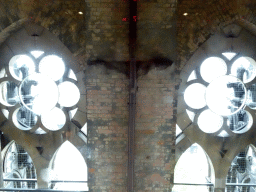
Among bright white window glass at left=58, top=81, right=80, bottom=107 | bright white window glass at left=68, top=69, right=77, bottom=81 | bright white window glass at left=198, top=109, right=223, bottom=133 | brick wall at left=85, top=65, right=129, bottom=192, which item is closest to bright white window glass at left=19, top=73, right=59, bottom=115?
bright white window glass at left=58, top=81, right=80, bottom=107

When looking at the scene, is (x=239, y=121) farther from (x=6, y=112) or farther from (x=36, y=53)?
(x=6, y=112)

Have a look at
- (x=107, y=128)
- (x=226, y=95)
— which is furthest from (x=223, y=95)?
(x=107, y=128)

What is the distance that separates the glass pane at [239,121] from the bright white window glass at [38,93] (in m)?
4.34

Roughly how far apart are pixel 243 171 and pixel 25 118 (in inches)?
225

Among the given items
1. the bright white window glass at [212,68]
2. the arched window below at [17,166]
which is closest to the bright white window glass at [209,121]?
the bright white window glass at [212,68]

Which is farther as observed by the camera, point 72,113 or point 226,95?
point 72,113

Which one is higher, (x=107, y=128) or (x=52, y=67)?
(x=52, y=67)

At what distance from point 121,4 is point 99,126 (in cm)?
225

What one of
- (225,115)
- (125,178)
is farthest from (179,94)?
(125,178)

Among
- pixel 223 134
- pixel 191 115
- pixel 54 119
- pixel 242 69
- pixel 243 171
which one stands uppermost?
pixel 242 69

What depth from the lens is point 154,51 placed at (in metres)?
3.57

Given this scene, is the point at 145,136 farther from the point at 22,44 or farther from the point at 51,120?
the point at 22,44

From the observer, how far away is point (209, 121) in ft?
15.9

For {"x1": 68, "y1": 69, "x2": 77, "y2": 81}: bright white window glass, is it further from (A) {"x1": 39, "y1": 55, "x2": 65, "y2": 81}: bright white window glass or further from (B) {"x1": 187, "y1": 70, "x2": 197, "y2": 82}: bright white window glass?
(B) {"x1": 187, "y1": 70, "x2": 197, "y2": 82}: bright white window glass
